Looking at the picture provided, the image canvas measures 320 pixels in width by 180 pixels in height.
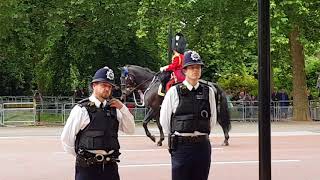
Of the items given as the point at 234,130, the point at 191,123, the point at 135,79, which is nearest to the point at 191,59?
the point at 191,123

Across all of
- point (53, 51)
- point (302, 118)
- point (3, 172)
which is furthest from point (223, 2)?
point (3, 172)

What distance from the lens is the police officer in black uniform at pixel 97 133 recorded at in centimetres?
589

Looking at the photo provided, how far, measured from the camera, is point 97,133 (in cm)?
587

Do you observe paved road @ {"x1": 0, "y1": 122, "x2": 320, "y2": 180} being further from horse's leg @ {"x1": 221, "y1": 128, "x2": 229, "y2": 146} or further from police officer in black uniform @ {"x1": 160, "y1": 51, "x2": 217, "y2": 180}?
police officer in black uniform @ {"x1": 160, "y1": 51, "x2": 217, "y2": 180}

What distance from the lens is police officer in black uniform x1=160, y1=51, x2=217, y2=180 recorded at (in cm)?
661

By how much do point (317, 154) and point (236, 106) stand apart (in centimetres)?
1356

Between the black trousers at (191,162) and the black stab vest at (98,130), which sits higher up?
the black stab vest at (98,130)

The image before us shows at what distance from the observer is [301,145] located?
17625mm

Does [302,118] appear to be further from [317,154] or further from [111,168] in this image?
[111,168]

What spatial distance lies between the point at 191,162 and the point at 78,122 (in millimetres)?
1374

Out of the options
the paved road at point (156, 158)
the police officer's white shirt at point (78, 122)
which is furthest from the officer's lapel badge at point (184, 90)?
the paved road at point (156, 158)

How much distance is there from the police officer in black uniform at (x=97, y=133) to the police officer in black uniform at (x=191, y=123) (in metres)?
0.85

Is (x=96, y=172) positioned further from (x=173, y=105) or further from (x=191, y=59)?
(x=191, y=59)

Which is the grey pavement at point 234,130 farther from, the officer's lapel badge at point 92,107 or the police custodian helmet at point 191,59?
the officer's lapel badge at point 92,107
